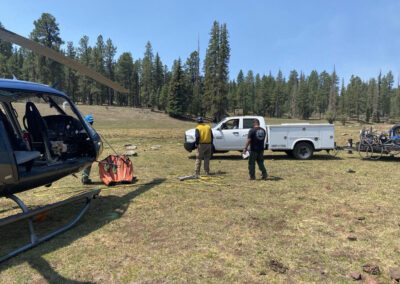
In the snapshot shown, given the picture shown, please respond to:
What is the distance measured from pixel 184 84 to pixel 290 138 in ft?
156

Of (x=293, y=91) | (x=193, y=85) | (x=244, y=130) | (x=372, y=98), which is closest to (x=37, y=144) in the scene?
(x=244, y=130)

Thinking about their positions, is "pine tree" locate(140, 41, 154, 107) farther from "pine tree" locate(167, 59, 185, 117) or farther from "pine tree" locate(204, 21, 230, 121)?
"pine tree" locate(204, 21, 230, 121)

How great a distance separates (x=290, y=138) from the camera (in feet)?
39.6

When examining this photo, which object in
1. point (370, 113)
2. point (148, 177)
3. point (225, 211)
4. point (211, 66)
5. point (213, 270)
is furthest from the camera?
point (370, 113)

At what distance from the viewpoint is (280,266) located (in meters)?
3.31

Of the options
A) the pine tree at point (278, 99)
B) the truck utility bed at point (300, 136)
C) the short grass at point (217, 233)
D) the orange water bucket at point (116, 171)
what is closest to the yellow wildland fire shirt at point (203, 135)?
the short grass at point (217, 233)

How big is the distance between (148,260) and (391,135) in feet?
42.1

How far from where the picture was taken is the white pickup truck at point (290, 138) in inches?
469

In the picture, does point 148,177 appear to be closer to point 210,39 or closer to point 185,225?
point 185,225

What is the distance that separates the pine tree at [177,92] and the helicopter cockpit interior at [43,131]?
167 feet

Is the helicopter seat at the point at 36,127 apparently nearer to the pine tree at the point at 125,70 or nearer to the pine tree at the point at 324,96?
the pine tree at the point at 125,70

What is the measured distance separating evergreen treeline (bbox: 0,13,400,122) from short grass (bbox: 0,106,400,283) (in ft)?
157

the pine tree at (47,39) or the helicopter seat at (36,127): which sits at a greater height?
the pine tree at (47,39)

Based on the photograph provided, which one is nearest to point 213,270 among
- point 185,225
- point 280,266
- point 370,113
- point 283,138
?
point 280,266
